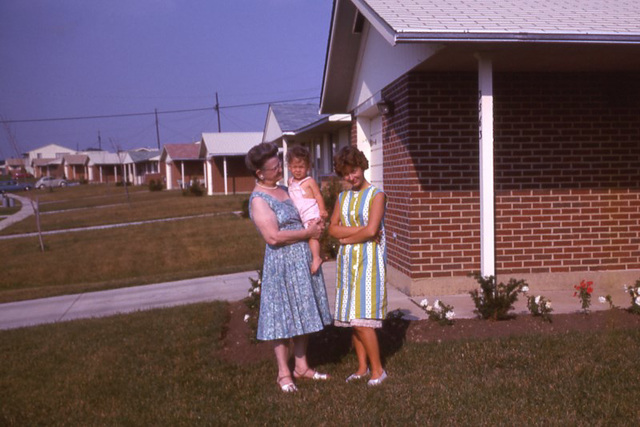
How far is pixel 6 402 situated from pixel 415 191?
16.0 feet

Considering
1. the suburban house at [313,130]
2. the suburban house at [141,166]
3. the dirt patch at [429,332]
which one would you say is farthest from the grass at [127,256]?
the suburban house at [141,166]

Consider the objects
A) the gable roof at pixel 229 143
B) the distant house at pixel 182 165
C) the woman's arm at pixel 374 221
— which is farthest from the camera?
the distant house at pixel 182 165

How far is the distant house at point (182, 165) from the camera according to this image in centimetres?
5369

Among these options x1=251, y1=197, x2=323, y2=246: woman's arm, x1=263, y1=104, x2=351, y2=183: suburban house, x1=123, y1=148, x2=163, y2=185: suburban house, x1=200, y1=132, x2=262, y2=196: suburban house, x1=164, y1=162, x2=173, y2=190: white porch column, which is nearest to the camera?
x1=251, y1=197, x2=323, y2=246: woman's arm

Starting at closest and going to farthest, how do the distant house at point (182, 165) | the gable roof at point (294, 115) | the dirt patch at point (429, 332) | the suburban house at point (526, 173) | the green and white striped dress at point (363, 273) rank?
the green and white striped dress at point (363, 273) < the dirt patch at point (429, 332) < the suburban house at point (526, 173) < the gable roof at point (294, 115) < the distant house at point (182, 165)

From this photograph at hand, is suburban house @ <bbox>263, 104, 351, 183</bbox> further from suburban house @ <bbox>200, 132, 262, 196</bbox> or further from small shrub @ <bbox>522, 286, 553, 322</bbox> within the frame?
suburban house @ <bbox>200, 132, 262, 196</bbox>

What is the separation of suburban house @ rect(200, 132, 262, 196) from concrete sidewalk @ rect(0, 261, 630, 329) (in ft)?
108

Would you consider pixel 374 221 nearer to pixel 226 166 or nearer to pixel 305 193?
pixel 305 193

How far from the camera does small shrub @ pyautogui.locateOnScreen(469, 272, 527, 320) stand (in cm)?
627

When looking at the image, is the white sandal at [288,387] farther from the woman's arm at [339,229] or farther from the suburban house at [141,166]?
the suburban house at [141,166]

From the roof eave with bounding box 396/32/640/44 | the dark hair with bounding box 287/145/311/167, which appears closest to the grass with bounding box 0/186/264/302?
the roof eave with bounding box 396/32/640/44

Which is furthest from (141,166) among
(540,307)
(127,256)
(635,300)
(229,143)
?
(635,300)

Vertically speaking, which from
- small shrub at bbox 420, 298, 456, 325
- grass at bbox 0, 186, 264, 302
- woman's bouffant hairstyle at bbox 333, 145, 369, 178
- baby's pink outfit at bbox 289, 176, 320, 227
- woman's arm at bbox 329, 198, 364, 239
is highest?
woman's bouffant hairstyle at bbox 333, 145, 369, 178

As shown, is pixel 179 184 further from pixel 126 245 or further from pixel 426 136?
pixel 426 136
